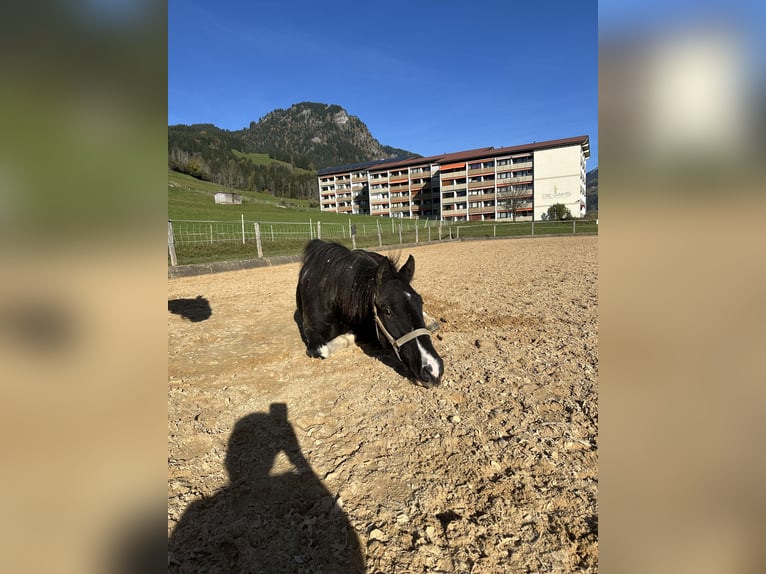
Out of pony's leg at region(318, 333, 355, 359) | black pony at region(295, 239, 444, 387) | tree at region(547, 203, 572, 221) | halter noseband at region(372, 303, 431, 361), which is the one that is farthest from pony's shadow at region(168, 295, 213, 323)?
tree at region(547, 203, 572, 221)

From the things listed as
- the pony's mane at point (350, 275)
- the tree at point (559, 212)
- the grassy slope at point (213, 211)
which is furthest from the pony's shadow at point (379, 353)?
the tree at point (559, 212)

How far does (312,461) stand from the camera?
2.59 meters

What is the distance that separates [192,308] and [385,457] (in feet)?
20.7

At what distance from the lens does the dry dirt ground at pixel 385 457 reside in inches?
73.3

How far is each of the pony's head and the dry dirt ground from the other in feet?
1.14

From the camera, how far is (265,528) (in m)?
2.02

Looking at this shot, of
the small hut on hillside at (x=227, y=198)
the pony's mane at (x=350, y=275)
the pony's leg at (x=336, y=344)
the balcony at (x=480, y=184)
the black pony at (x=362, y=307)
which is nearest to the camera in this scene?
the black pony at (x=362, y=307)

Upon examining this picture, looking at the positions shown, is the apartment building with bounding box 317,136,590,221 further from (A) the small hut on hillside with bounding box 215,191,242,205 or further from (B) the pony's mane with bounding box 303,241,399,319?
(B) the pony's mane with bounding box 303,241,399,319

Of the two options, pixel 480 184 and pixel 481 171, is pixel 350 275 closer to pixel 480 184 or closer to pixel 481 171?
pixel 480 184

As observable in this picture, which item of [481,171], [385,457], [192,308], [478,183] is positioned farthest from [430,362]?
[481,171]

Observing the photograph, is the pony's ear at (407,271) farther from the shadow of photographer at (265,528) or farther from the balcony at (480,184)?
the balcony at (480,184)
